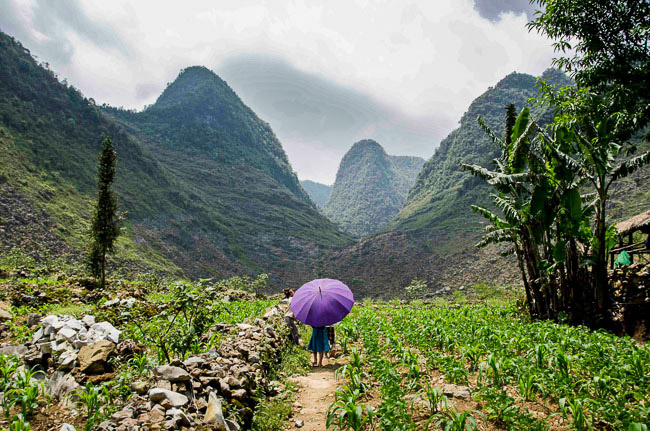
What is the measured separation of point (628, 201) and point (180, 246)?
7935cm

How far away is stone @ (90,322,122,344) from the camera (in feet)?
20.6

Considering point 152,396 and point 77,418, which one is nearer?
point 152,396

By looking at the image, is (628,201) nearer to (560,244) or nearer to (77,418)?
(560,244)

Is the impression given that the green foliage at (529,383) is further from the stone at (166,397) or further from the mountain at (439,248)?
the mountain at (439,248)

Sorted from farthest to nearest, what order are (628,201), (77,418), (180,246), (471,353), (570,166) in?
(180,246)
(628,201)
(570,166)
(471,353)
(77,418)

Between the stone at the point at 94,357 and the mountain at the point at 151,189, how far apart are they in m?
46.5

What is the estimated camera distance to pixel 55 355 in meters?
5.49

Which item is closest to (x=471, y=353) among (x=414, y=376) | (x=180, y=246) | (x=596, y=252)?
(x=414, y=376)

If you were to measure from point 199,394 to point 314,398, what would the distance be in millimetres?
2419

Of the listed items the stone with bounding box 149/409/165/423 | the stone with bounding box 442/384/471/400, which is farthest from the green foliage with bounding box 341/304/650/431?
the stone with bounding box 149/409/165/423

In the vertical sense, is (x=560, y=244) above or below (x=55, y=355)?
above

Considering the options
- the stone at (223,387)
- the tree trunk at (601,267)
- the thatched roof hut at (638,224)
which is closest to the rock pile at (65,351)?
the stone at (223,387)

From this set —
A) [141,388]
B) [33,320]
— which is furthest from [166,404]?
[33,320]

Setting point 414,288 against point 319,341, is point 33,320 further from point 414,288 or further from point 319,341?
point 414,288
